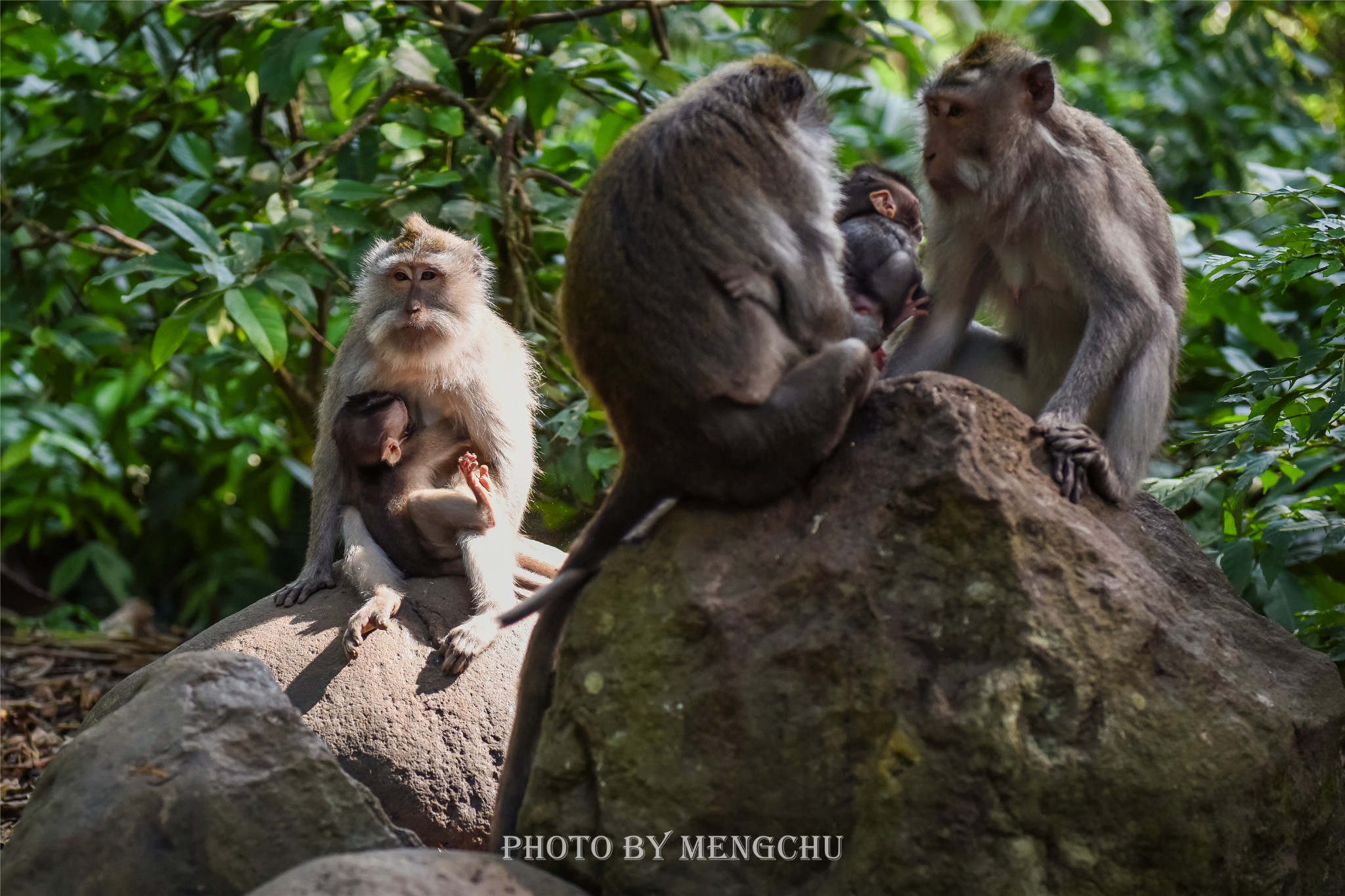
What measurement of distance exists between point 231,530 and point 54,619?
1.47 m

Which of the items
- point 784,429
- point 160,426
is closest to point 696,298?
point 784,429

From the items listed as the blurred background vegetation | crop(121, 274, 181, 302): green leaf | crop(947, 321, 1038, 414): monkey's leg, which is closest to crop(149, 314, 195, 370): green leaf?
the blurred background vegetation

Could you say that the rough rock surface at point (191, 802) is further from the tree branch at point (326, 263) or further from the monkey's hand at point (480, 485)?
the tree branch at point (326, 263)

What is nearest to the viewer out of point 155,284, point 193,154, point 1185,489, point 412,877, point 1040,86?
point 412,877

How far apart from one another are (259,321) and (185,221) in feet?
1.97

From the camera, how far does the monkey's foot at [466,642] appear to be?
484 cm

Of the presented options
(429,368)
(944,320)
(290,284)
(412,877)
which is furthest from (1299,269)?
(290,284)

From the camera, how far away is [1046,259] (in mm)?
4465

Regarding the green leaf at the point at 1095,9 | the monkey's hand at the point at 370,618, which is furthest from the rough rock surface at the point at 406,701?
the green leaf at the point at 1095,9

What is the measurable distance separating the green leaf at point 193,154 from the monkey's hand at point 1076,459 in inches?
189

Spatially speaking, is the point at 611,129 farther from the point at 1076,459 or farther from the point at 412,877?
the point at 412,877

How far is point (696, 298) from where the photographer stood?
3512 mm

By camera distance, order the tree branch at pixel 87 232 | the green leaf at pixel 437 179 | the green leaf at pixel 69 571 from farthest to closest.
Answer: the green leaf at pixel 69 571
the tree branch at pixel 87 232
the green leaf at pixel 437 179

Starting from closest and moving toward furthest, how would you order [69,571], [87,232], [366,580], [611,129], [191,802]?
[191,802]
[366,580]
[611,129]
[87,232]
[69,571]
